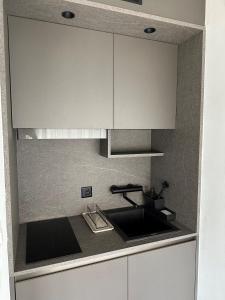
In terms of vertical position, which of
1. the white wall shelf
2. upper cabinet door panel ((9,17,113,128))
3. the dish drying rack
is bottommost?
the dish drying rack

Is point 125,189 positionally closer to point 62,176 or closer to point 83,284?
point 62,176

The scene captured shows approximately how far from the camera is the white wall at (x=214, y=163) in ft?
3.90

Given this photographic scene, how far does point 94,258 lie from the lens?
1140 millimetres

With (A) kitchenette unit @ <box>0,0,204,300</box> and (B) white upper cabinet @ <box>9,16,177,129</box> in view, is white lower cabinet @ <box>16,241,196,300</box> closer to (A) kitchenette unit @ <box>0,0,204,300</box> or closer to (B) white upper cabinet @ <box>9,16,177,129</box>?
(A) kitchenette unit @ <box>0,0,204,300</box>

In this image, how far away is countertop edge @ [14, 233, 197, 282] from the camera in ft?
3.39

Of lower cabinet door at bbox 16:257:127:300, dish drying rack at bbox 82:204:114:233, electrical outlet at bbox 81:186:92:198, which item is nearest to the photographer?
lower cabinet door at bbox 16:257:127:300

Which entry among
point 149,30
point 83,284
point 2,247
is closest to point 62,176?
point 83,284

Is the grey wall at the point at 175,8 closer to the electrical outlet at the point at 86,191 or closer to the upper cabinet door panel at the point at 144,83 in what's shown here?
the upper cabinet door panel at the point at 144,83

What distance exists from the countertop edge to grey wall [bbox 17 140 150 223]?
530mm

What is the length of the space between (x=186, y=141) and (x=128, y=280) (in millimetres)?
950

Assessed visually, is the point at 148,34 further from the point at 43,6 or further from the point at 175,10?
the point at 43,6

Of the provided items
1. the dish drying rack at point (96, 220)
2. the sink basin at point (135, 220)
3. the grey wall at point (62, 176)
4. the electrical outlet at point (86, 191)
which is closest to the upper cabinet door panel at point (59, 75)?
the grey wall at point (62, 176)

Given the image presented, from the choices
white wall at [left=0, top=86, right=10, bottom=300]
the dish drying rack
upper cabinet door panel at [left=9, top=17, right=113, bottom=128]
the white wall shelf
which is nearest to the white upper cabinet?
upper cabinet door panel at [left=9, top=17, right=113, bottom=128]

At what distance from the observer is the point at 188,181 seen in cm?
144
